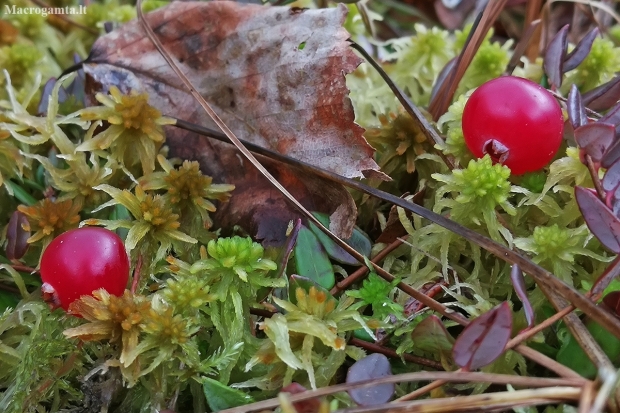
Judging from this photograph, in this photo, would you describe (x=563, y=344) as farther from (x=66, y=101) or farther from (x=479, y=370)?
(x=66, y=101)

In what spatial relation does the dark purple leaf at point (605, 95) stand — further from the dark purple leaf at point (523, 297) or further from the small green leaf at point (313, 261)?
the small green leaf at point (313, 261)

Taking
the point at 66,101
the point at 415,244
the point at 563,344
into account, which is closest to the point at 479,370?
the point at 563,344

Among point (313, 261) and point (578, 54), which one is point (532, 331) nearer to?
point (313, 261)

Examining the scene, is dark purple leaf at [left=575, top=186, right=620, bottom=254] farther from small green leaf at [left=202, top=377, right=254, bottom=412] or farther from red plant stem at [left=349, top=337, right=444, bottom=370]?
small green leaf at [left=202, top=377, right=254, bottom=412]

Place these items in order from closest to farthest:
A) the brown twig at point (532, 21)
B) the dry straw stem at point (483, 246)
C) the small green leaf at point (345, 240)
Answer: the dry straw stem at point (483, 246)
the small green leaf at point (345, 240)
the brown twig at point (532, 21)

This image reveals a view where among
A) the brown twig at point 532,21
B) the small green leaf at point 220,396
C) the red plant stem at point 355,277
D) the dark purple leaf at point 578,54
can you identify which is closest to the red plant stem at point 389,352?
the red plant stem at point 355,277

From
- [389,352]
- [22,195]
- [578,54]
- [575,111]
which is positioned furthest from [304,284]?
[578,54]
